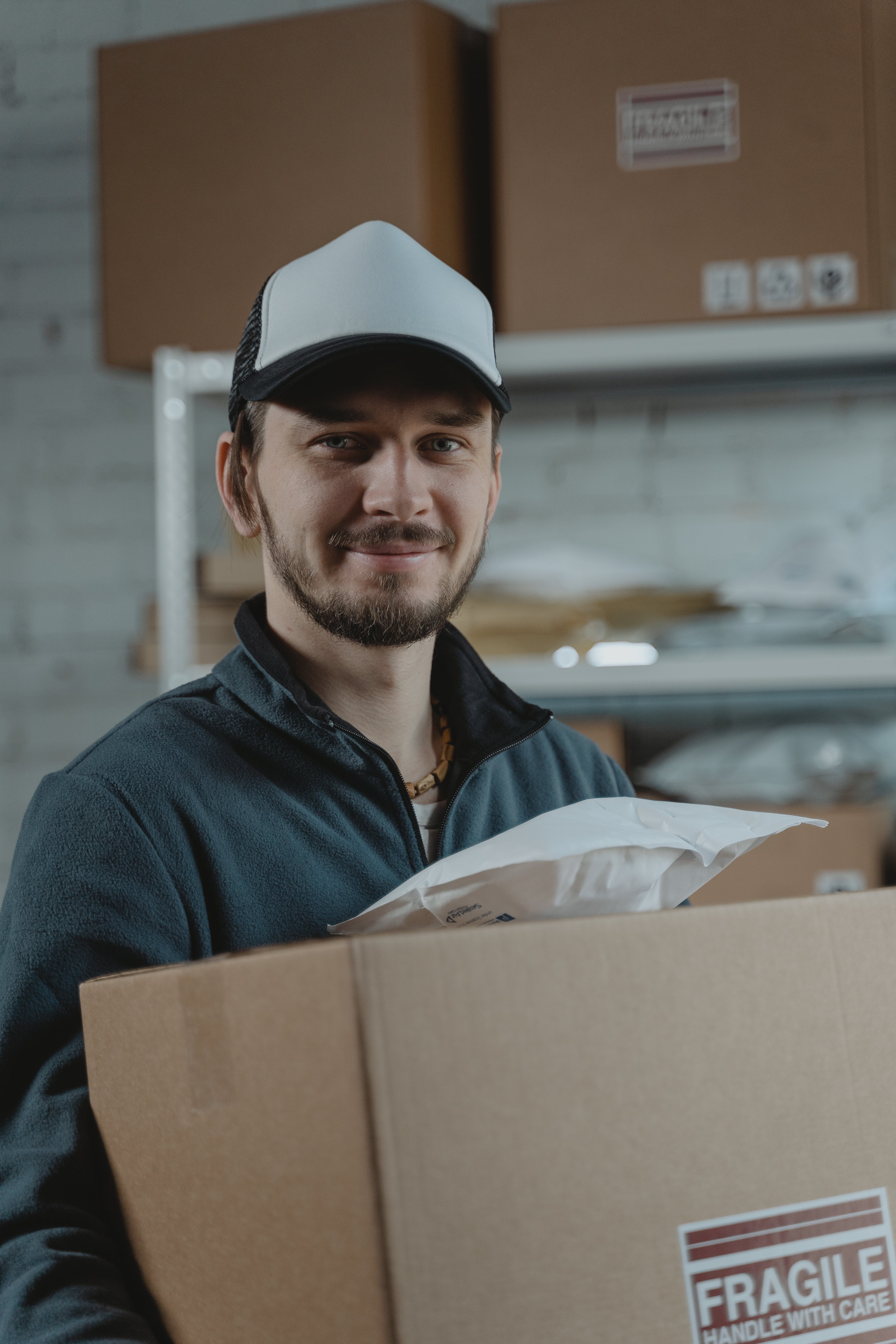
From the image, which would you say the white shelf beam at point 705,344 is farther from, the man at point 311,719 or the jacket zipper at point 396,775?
the jacket zipper at point 396,775

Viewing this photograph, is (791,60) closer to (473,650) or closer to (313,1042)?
(473,650)

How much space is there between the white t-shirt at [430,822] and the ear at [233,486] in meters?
0.27

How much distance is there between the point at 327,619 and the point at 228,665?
8 cm

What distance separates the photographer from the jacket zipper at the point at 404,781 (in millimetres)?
806

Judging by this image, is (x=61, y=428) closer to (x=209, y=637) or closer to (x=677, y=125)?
(x=209, y=637)

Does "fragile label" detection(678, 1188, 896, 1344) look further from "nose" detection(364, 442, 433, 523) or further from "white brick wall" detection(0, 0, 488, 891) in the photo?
"white brick wall" detection(0, 0, 488, 891)

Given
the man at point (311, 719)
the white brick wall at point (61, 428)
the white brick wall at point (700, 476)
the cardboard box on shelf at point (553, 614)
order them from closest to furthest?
the man at point (311, 719) < the cardboard box on shelf at point (553, 614) < the white brick wall at point (700, 476) < the white brick wall at point (61, 428)

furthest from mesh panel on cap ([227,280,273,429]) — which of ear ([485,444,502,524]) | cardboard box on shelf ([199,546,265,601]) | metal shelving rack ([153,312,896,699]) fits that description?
cardboard box on shelf ([199,546,265,601])

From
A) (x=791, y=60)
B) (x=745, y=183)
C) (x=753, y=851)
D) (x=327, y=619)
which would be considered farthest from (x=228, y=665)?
(x=791, y=60)

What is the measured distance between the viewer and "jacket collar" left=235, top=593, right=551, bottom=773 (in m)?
0.83

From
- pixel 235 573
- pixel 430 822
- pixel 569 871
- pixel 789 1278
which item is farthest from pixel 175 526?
pixel 789 1278

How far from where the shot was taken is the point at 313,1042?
435 mm

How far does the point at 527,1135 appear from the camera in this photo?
438mm

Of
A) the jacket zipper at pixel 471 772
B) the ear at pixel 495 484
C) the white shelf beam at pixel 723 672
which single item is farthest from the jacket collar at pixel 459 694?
the white shelf beam at pixel 723 672
